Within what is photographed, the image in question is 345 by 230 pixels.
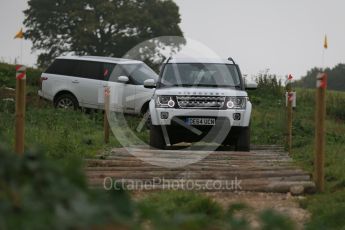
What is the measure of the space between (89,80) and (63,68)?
39.0 inches

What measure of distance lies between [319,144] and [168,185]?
1.86 meters


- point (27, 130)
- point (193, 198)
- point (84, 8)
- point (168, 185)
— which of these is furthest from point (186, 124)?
point (84, 8)

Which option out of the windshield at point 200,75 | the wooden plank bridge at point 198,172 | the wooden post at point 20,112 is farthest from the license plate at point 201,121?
the wooden post at point 20,112

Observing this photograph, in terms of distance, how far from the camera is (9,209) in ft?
8.67

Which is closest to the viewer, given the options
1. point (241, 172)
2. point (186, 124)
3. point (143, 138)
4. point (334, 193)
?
point (334, 193)

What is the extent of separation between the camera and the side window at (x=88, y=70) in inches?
829

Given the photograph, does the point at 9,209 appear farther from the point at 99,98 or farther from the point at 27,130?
the point at 99,98

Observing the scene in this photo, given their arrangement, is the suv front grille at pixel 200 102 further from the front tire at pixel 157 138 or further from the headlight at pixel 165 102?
the front tire at pixel 157 138

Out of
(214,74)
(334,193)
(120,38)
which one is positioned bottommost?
(334,193)

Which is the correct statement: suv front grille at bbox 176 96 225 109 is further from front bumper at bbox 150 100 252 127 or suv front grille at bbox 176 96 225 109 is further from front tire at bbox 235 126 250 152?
front tire at bbox 235 126 250 152

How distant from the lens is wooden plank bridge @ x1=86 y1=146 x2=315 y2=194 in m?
8.34

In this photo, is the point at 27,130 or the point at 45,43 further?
the point at 45,43

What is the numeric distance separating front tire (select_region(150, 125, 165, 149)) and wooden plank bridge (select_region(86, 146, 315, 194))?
0.98m

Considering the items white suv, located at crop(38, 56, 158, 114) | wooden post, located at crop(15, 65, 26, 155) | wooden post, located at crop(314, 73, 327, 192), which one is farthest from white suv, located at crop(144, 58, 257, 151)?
white suv, located at crop(38, 56, 158, 114)
